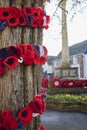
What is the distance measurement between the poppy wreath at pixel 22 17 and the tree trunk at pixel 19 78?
0.16 feet

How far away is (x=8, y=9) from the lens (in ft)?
8.75

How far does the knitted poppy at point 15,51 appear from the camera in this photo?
2.56m

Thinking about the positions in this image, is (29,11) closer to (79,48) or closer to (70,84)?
(70,84)

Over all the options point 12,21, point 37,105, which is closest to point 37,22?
point 12,21

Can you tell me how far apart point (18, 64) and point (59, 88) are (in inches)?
532

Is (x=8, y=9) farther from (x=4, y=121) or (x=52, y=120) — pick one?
(x=52, y=120)

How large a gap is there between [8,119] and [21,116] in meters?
0.13

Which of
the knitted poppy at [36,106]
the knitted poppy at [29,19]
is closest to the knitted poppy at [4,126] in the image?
the knitted poppy at [36,106]

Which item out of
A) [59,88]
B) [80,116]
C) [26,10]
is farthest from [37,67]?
[59,88]

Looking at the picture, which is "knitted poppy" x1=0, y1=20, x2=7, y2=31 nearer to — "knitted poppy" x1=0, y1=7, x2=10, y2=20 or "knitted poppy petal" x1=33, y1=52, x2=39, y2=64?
"knitted poppy" x1=0, y1=7, x2=10, y2=20

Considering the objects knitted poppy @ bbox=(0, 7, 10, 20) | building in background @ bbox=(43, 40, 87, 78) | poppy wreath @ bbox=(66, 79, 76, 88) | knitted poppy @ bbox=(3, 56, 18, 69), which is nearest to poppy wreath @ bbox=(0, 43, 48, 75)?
knitted poppy @ bbox=(3, 56, 18, 69)

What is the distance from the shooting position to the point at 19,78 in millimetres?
2645

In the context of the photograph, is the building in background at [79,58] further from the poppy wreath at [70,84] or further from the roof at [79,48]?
the poppy wreath at [70,84]

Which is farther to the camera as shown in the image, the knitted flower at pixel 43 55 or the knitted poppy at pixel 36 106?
the knitted flower at pixel 43 55
